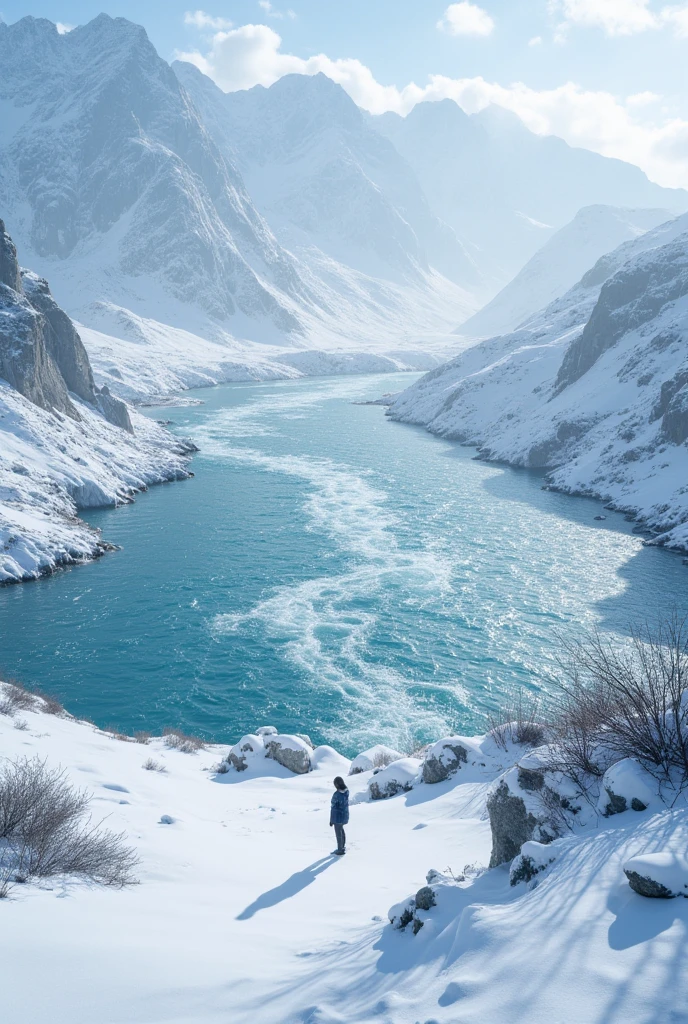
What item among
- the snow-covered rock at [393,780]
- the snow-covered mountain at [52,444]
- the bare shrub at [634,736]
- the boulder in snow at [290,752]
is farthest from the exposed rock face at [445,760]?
the snow-covered mountain at [52,444]

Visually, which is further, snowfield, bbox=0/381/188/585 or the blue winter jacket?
snowfield, bbox=0/381/188/585

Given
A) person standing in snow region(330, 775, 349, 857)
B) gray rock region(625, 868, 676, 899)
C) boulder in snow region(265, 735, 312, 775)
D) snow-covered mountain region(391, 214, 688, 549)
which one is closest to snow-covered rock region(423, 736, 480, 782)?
person standing in snow region(330, 775, 349, 857)

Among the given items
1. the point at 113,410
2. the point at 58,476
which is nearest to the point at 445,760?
the point at 58,476

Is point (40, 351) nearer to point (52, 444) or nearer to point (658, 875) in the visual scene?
point (52, 444)

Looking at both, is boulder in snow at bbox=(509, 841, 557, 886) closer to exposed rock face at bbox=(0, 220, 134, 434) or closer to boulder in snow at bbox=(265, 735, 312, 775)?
boulder in snow at bbox=(265, 735, 312, 775)

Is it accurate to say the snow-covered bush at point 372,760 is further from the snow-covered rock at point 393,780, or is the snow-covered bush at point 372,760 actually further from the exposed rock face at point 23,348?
the exposed rock face at point 23,348

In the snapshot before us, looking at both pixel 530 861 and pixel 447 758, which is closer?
pixel 530 861

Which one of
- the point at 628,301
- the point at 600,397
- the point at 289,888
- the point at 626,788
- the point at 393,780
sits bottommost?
the point at 393,780
